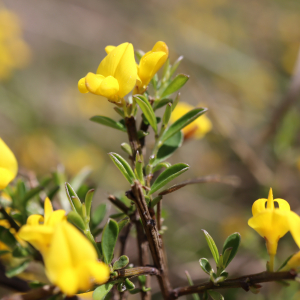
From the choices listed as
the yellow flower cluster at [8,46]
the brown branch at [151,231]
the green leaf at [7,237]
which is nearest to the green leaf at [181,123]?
the brown branch at [151,231]

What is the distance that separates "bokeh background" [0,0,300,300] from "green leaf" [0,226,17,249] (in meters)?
0.20

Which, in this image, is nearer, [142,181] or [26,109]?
[142,181]

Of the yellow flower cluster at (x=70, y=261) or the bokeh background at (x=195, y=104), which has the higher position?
the bokeh background at (x=195, y=104)

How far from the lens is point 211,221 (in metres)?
1.60

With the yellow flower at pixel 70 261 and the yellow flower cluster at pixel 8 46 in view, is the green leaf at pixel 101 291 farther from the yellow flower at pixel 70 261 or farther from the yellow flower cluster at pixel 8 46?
the yellow flower cluster at pixel 8 46

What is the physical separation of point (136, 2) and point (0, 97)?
7.00 feet

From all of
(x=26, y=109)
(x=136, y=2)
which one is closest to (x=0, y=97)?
(x=26, y=109)

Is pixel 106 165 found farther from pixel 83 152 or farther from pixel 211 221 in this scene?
pixel 211 221

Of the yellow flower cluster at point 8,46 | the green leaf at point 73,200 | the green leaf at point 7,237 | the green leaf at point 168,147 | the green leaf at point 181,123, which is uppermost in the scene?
the yellow flower cluster at point 8,46

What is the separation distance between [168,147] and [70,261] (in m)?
0.27

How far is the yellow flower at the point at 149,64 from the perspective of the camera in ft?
1.35

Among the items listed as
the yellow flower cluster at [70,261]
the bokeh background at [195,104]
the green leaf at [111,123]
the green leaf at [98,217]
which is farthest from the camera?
the bokeh background at [195,104]

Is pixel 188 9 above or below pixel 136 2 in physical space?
below

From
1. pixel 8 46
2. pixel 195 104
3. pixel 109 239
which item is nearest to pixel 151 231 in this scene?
pixel 109 239
